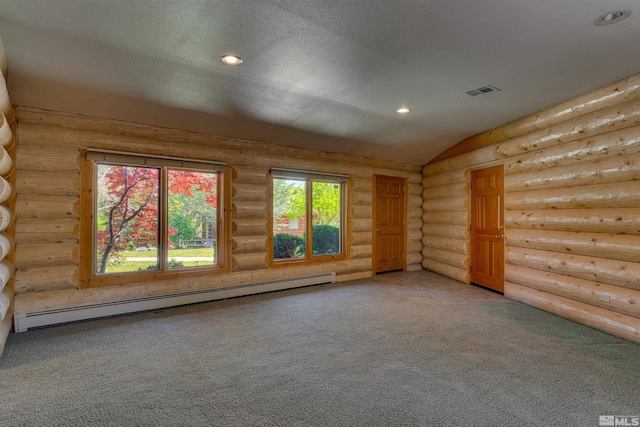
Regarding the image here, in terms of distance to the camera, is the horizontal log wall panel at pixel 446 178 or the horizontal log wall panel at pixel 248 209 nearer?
the horizontal log wall panel at pixel 248 209

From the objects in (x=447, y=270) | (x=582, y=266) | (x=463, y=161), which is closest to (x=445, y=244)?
(x=447, y=270)

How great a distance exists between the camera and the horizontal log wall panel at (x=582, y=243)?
10.4 ft

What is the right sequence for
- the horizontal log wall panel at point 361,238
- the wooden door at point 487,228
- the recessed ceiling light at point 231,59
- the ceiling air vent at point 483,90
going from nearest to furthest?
the recessed ceiling light at point 231,59 < the ceiling air vent at point 483,90 < the wooden door at point 487,228 < the horizontal log wall panel at point 361,238

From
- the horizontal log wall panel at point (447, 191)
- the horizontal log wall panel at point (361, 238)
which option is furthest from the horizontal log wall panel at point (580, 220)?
the horizontal log wall panel at point (361, 238)

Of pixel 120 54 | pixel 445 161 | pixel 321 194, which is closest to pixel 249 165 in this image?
pixel 321 194

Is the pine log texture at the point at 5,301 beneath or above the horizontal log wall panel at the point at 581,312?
above

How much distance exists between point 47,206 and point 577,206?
6.54 meters

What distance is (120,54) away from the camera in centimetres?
262

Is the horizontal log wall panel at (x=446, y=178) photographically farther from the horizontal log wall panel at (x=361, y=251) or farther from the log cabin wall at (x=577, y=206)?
the horizontal log wall panel at (x=361, y=251)

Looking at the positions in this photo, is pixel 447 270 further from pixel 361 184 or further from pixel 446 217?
pixel 361 184

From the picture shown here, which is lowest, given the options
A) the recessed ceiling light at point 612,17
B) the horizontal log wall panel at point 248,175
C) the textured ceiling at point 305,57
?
the horizontal log wall panel at point 248,175

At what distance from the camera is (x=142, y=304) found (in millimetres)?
4016

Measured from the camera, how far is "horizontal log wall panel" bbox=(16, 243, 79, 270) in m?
3.42

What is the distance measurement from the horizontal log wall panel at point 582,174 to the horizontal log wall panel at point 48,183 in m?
6.19
